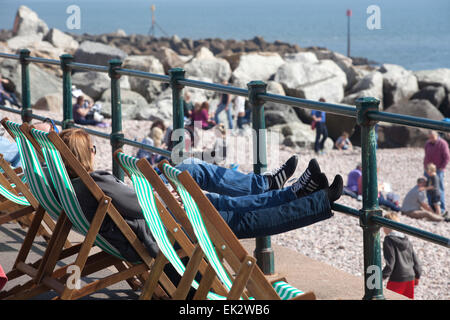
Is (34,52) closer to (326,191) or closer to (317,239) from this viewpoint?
(317,239)

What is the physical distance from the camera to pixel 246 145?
63.0 feet

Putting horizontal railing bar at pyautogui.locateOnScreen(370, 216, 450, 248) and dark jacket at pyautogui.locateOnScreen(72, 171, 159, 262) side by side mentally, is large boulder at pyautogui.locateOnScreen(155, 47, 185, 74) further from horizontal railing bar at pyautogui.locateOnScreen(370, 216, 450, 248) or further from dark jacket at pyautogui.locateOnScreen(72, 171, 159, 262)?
horizontal railing bar at pyautogui.locateOnScreen(370, 216, 450, 248)

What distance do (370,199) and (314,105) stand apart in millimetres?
550

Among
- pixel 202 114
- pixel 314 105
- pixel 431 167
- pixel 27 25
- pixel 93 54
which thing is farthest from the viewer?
pixel 27 25

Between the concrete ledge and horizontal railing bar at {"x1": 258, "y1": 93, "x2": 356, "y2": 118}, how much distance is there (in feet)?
3.19

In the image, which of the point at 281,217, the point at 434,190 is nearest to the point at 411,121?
the point at 281,217

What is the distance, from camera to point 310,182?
3521 mm

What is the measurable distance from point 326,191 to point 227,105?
1724 centimetres

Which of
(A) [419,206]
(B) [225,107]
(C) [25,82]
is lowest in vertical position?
(A) [419,206]

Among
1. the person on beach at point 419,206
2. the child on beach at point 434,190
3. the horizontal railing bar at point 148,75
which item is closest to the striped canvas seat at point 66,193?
the horizontal railing bar at point 148,75

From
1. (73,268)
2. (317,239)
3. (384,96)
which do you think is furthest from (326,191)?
(384,96)

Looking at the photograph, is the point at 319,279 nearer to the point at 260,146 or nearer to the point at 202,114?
the point at 260,146

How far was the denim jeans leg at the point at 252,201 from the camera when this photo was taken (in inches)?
135

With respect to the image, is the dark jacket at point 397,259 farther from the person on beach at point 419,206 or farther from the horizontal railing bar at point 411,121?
the person on beach at point 419,206
